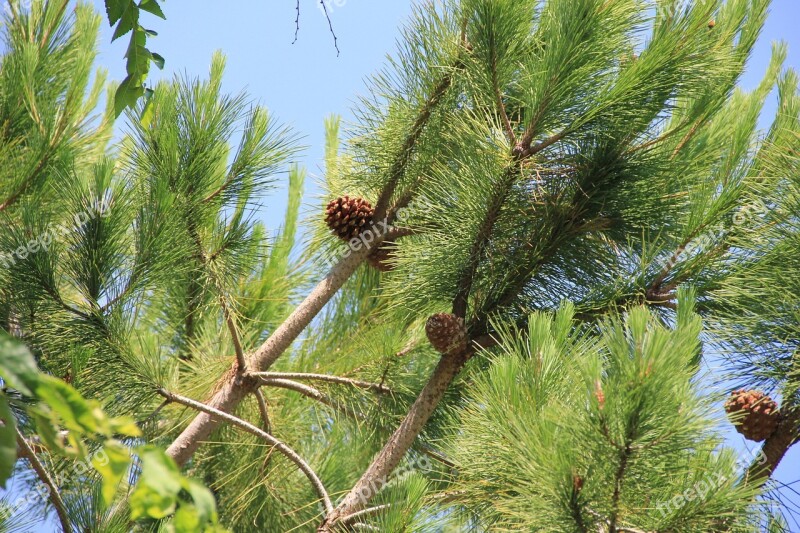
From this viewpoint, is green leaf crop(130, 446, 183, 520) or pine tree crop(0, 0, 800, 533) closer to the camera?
green leaf crop(130, 446, 183, 520)

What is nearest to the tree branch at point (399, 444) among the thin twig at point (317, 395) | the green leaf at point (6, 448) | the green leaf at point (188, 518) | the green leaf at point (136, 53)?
the thin twig at point (317, 395)

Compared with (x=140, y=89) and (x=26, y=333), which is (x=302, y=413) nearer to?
(x=26, y=333)

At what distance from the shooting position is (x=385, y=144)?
83.4 inches

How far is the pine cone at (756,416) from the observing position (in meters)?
1.49

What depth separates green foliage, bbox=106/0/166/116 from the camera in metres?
1.39

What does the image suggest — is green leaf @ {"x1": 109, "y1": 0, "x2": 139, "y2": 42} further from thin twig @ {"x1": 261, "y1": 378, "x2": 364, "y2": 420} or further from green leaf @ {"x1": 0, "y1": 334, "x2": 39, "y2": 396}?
thin twig @ {"x1": 261, "y1": 378, "x2": 364, "y2": 420}

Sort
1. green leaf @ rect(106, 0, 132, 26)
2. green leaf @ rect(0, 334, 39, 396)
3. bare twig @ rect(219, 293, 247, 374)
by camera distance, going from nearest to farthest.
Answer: green leaf @ rect(0, 334, 39, 396), green leaf @ rect(106, 0, 132, 26), bare twig @ rect(219, 293, 247, 374)

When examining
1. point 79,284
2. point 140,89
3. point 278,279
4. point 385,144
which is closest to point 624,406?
point 140,89

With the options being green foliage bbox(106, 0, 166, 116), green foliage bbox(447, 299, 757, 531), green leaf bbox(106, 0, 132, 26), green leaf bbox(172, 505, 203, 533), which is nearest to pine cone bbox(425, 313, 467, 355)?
green foliage bbox(447, 299, 757, 531)

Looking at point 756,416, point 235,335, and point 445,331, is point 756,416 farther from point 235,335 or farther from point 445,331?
point 235,335

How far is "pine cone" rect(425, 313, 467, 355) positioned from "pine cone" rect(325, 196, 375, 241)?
60 centimetres

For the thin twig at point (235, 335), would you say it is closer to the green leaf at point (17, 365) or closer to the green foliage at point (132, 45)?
the green foliage at point (132, 45)

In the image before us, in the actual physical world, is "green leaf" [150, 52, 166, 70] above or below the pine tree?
above

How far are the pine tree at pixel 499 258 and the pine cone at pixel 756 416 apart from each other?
0.02 meters
